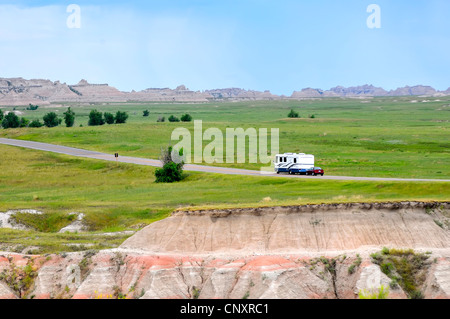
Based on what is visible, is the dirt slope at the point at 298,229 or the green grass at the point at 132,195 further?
the green grass at the point at 132,195

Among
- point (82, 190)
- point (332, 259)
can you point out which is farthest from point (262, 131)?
point (332, 259)

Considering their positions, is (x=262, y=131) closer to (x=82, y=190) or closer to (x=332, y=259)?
(x=82, y=190)

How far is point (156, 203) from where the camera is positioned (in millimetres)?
59375

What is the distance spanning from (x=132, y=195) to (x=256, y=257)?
3159 centimetres

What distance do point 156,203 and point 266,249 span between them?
18863mm

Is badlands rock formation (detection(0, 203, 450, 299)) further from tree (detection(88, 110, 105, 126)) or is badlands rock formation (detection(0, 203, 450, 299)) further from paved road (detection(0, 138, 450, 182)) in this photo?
tree (detection(88, 110, 105, 126))

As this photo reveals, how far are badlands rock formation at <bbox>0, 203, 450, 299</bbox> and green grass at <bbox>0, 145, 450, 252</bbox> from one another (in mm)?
2326

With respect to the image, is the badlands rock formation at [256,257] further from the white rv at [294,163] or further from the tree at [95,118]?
the tree at [95,118]

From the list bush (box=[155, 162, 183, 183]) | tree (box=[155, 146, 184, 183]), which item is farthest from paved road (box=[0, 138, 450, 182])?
bush (box=[155, 162, 183, 183])

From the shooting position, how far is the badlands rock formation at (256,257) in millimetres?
35500

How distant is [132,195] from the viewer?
67688mm

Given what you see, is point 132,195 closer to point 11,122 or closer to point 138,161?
point 138,161

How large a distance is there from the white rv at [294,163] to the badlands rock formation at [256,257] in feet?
93.1

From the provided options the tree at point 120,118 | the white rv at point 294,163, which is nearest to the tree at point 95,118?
the tree at point 120,118
